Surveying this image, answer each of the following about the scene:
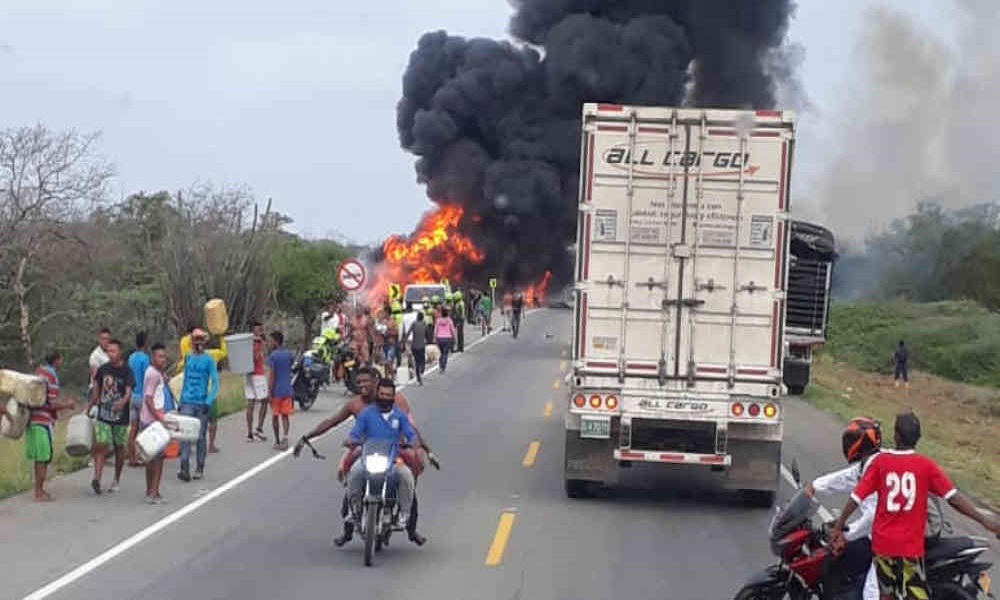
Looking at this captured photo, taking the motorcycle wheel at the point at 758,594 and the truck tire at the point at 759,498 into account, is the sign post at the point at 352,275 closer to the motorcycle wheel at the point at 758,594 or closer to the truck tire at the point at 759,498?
the truck tire at the point at 759,498

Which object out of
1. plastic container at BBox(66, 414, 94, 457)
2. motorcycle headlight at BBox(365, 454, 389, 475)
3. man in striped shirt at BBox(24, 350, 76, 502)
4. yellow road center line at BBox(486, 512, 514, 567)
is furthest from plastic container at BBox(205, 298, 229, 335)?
motorcycle headlight at BBox(365, 454, 389, 475)

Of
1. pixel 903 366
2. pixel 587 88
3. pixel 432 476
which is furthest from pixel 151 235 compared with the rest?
pixel 432 476

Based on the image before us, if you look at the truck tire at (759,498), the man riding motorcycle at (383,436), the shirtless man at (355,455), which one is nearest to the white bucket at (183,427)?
the shirtless man at (355,455)

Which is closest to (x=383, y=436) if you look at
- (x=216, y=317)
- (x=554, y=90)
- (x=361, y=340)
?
(x=216, y=317)

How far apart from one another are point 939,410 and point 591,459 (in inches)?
1143

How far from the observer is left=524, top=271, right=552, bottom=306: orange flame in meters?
56.0

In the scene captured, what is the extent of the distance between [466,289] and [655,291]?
41893 millimetres

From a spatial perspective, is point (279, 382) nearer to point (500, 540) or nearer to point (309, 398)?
point (309, 398)

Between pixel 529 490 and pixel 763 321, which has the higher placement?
pixel 763 321

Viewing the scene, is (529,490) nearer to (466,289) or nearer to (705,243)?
(705,243)

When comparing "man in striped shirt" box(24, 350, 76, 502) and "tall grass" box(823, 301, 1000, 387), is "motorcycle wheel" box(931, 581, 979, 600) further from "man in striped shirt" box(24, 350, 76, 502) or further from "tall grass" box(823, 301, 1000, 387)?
"tall grass" box(823, 301, 1000, 387)

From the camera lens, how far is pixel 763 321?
13781 millimetres

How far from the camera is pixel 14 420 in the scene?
13.3 m

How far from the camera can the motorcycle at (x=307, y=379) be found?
2367 cm
